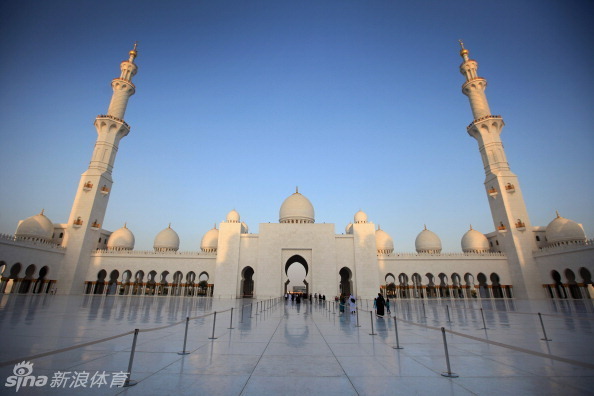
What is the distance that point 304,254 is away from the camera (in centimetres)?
3062

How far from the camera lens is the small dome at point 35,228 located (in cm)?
2898

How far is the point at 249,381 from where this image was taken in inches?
142

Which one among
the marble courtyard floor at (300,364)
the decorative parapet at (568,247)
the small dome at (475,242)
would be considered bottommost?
the marble courtyard floor at (300,364)

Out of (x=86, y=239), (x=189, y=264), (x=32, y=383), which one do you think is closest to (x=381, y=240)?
(x=189, y=264)

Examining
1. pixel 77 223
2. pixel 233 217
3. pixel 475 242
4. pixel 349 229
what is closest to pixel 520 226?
pixel 475 242

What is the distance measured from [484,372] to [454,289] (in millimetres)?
34105

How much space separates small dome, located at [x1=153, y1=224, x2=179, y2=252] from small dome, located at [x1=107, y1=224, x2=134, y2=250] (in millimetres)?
2803

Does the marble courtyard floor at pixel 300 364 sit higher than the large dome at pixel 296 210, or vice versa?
the large dome at pixel 296 210

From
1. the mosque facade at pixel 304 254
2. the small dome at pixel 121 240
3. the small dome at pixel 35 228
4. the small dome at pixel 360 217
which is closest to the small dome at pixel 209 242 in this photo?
the mosque facade at pixel 304 254

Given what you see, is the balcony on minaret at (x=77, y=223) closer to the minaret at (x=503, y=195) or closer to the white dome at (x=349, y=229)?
the white dome at (x=349, y=229)

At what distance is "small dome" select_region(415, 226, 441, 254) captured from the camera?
35312 mm

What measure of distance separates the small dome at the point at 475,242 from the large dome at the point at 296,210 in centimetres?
1892

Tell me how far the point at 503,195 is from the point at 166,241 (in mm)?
39078

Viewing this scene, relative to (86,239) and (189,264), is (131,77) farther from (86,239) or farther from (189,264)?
(189,264)
